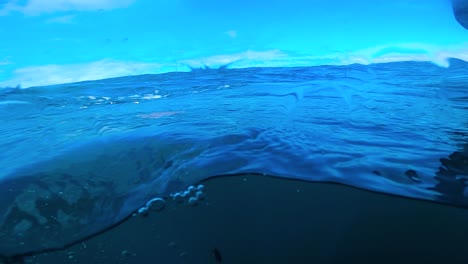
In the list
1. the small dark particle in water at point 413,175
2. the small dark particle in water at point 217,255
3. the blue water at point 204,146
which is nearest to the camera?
the small dark particle in water at point 217,255

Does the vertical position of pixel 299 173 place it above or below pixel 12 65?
below

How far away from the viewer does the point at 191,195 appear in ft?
11.4

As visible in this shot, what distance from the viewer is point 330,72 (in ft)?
36.0

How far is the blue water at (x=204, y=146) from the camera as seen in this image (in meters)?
3.37

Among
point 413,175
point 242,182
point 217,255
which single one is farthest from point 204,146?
point 413,175

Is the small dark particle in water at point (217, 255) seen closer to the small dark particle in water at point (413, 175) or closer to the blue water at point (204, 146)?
the blue water at point (204, 146)

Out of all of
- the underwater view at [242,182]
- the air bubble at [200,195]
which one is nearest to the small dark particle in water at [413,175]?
the underwater view at [242,182]

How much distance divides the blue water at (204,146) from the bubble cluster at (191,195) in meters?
0.10

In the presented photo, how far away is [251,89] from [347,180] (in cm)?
578

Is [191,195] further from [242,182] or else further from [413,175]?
[413,175]

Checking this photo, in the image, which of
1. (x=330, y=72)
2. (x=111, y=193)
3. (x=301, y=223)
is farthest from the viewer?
(x=330, y=72)

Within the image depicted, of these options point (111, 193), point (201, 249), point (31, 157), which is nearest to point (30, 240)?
point (111, 193)

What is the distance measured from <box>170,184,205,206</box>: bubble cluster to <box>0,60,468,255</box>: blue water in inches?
3.8

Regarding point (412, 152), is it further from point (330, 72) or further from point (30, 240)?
point (330, 72)
